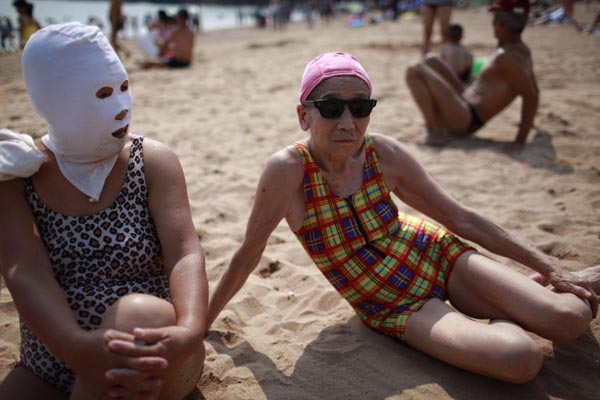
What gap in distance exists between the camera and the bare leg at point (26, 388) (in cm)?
168

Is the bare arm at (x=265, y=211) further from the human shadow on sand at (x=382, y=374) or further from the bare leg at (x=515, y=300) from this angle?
the bare leg at (x=515, y=300)

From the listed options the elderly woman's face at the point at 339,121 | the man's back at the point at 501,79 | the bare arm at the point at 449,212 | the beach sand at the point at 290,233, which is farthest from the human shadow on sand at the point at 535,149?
the elderly woman's face at the point at 339,121

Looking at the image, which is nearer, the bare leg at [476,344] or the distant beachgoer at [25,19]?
the bare leg at [476,344]

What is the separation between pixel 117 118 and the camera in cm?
168

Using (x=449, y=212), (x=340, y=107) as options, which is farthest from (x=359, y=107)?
(x=449, y=212)

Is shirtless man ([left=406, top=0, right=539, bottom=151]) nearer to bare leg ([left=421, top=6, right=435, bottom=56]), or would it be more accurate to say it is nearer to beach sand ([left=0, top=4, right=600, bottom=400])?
beach sand ([left=0, top=4, right=600, bottom=400])

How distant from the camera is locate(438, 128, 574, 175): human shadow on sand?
439 cm

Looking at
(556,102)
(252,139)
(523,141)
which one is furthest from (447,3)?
(252,139)

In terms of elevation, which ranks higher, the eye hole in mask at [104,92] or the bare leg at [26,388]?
the eye hole in mask at [104,92]

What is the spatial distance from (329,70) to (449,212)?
0.90 meters

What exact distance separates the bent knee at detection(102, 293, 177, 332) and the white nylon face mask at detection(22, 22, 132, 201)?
16.1 inches

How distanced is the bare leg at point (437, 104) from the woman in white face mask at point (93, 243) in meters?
3.88

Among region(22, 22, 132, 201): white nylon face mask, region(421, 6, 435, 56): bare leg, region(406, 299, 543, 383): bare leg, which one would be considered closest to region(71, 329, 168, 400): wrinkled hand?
region(22, 22, 132, 201): white nylon face mask

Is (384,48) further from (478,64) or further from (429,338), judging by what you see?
(429,338)
